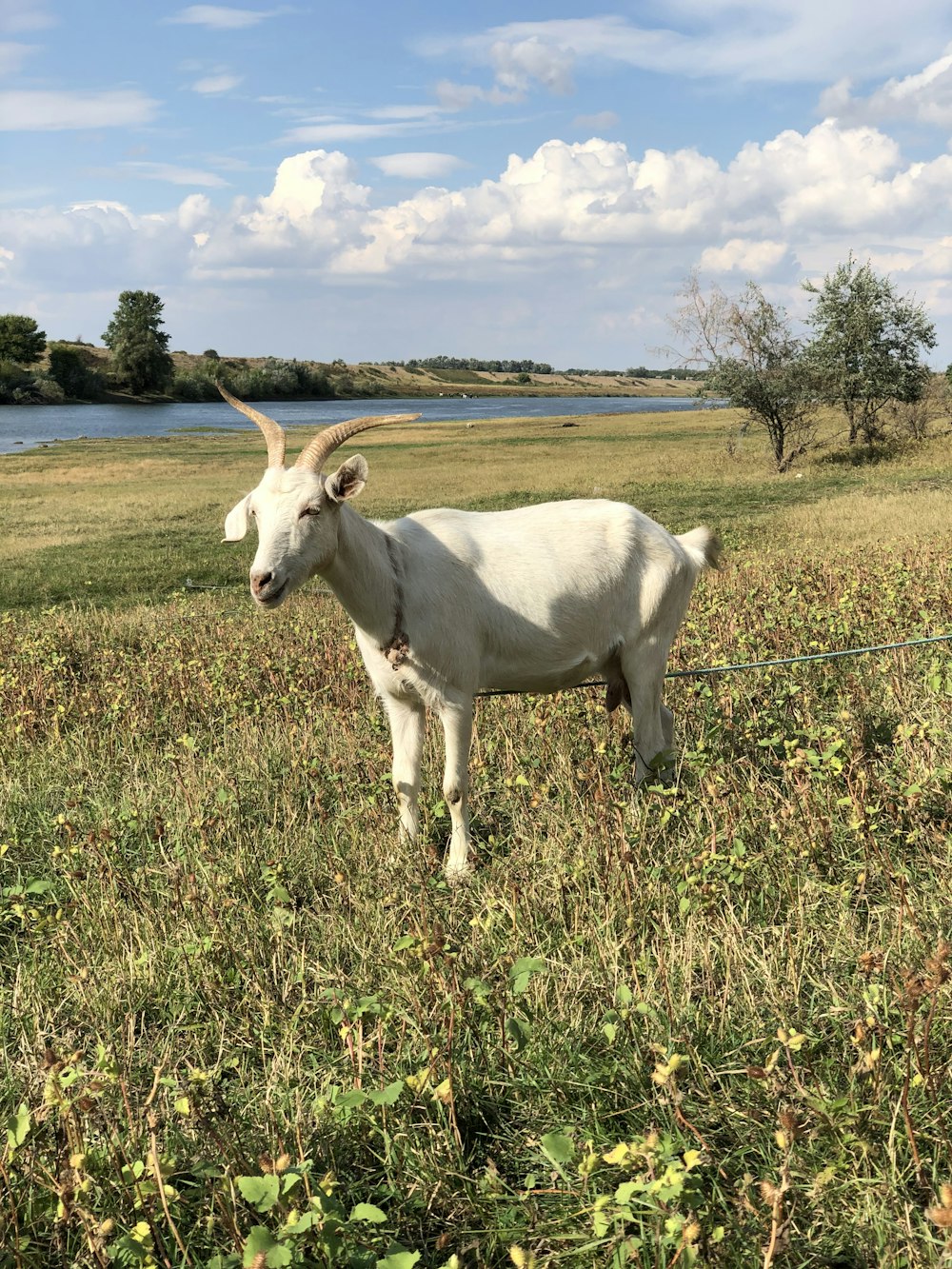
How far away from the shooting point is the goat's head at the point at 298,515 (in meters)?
4.70

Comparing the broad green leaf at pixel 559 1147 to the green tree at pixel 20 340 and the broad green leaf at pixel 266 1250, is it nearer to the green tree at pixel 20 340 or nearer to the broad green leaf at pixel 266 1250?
the broad green leaf at pixel 266 1250

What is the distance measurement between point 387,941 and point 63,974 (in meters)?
1.39

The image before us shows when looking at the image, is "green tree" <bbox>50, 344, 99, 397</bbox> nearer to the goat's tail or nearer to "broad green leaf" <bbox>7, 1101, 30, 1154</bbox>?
the goat's tail

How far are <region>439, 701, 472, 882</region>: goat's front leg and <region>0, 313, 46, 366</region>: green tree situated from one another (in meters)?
Result: 157

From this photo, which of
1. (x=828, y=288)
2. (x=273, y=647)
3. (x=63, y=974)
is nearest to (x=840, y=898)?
(x=63, y=974)

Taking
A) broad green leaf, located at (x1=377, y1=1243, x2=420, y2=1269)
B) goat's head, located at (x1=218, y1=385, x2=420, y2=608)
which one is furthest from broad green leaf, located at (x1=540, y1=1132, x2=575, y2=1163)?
goat's head, located at (x1=218, y1=385, x2=420, y2=608)

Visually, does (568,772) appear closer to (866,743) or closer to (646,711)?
(646,711)

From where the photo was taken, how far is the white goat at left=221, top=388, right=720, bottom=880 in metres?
4.94

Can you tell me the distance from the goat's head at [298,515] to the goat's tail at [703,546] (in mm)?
2325

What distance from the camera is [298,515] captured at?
4805 mm

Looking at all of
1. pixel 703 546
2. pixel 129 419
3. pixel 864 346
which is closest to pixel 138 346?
pixel 129 419

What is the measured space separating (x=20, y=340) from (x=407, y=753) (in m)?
165

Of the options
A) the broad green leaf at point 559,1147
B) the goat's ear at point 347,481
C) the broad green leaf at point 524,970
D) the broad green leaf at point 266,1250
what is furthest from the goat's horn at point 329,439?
the broad green leaf at point 266,1250

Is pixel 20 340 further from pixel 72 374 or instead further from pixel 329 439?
pixel 329 439
